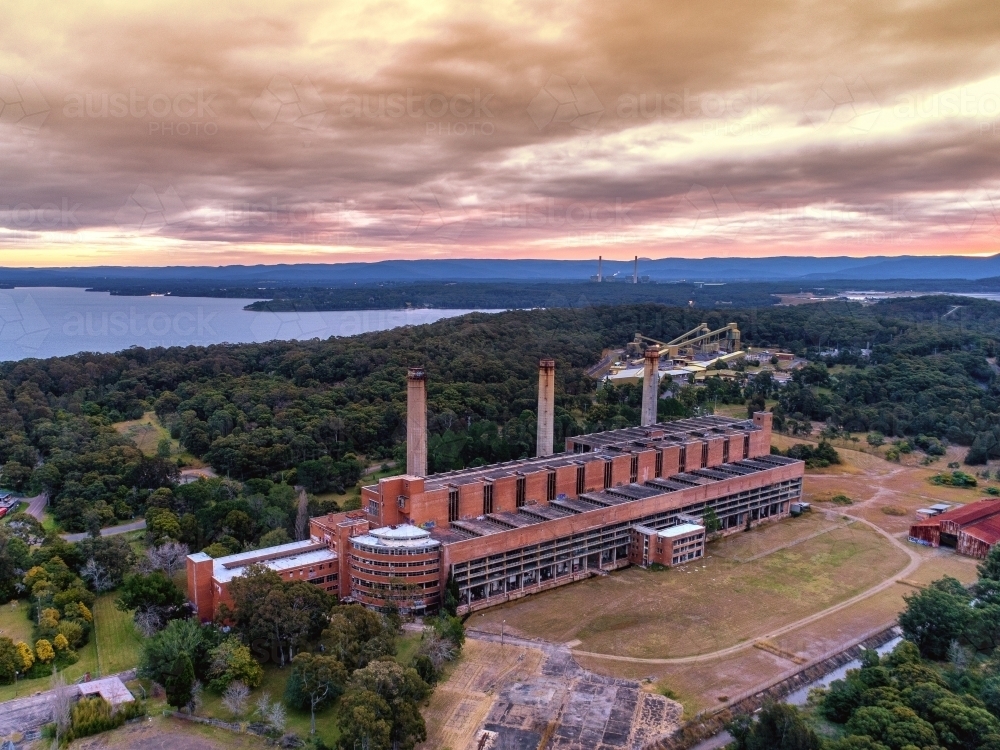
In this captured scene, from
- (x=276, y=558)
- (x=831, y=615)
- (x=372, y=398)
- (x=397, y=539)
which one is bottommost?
(x=831, y=615)

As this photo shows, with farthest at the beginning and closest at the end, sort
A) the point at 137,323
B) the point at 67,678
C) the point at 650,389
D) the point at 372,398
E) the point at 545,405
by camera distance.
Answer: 1. the point at 137,323
2. the point at 372,398
3. the point at 650,389
4. the point at 545,405
5. the point at 67,678

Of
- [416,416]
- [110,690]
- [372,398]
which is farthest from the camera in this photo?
[372,398]

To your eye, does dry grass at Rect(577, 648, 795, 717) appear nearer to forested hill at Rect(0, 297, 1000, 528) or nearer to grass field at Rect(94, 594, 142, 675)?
grass field at Rect(94, 594, 142, 675)

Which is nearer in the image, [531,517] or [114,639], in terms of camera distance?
[114,639]

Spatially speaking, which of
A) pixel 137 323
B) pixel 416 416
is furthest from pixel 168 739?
pixel 137 323

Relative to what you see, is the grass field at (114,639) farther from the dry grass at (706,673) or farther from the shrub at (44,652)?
the dry grass at (706,673)

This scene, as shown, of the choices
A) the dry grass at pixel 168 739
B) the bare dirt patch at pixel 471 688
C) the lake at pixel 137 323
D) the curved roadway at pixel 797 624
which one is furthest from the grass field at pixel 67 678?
the lake at pixel 137 323

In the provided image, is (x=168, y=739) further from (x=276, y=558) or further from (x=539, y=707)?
(x=539, y=707)
